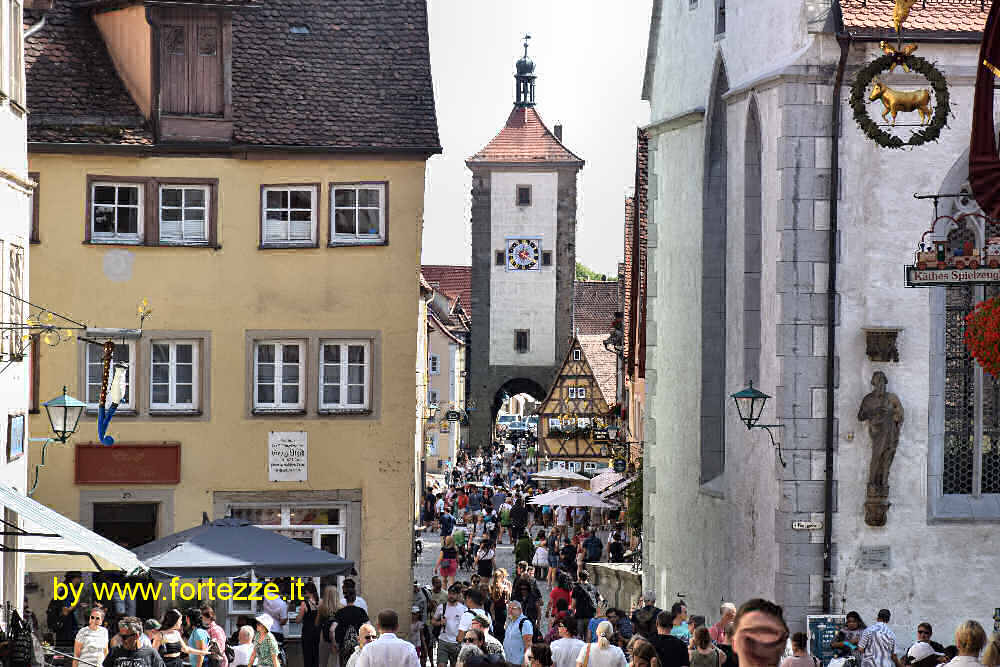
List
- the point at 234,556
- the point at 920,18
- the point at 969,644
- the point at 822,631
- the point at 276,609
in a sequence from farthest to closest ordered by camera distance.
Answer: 1. the point at 276,609
2. the point at 822,631
3. the point at 920,18
4. the point at 234,556
5. the point at 969,644

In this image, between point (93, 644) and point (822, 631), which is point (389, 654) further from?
point (822, 631)

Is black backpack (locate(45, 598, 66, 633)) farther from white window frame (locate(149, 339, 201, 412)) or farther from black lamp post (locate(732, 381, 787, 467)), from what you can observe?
black lamp post (locate(732, 381, 787, 467))

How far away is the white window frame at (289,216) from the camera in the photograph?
2467 cm

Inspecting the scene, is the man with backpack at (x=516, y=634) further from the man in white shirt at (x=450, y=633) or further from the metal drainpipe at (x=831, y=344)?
the metal drainpipe at (x=831, y=344)

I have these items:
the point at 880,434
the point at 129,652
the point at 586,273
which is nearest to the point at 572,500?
the point at 880,434

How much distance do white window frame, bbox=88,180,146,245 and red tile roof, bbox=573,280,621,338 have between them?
6493 centimetres

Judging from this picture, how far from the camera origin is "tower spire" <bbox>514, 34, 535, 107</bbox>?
85.8 metres

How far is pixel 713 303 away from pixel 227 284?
276 inches

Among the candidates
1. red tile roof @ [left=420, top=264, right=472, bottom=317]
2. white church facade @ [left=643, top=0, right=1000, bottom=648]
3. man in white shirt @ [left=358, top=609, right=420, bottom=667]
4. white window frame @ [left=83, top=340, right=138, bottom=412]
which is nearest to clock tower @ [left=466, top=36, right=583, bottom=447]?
red tile roof @ [left=420, top=264, right=472, bottom=317]

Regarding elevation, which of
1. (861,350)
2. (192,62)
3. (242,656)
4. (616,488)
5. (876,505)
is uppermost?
(192,62)

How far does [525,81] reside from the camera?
87.6 metres

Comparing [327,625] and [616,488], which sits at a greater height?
[327,625]

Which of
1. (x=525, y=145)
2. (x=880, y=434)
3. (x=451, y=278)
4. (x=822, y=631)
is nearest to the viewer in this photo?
(x=822, y=631)

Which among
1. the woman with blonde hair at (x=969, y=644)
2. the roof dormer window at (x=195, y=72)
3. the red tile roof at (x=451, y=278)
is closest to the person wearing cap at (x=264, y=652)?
the woman with blonde hair at (x=969, y=644)
